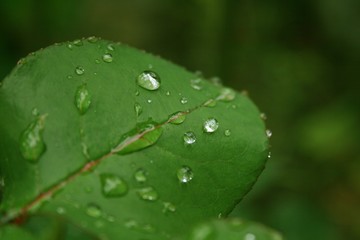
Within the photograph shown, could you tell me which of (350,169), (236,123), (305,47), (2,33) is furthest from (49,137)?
(305,47)

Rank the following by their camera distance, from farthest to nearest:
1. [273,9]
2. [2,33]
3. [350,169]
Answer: [273,9] → [350,169] → [2,33]

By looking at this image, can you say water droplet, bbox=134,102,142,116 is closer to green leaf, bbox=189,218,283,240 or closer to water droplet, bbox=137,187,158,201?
water droplet, bbox=137,187,158,201

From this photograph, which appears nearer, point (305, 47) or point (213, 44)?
point (213, 44)

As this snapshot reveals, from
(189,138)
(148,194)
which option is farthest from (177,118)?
(148,194)

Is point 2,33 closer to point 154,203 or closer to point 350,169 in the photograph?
point 350,169

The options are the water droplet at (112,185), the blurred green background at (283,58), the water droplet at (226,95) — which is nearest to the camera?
the water droplet at (112,185)

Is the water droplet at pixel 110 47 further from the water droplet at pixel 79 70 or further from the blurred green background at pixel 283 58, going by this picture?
the blurred green background at pixel 283 58

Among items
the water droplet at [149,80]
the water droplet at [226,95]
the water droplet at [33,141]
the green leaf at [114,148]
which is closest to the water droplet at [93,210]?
the green leaf at [114,148]
